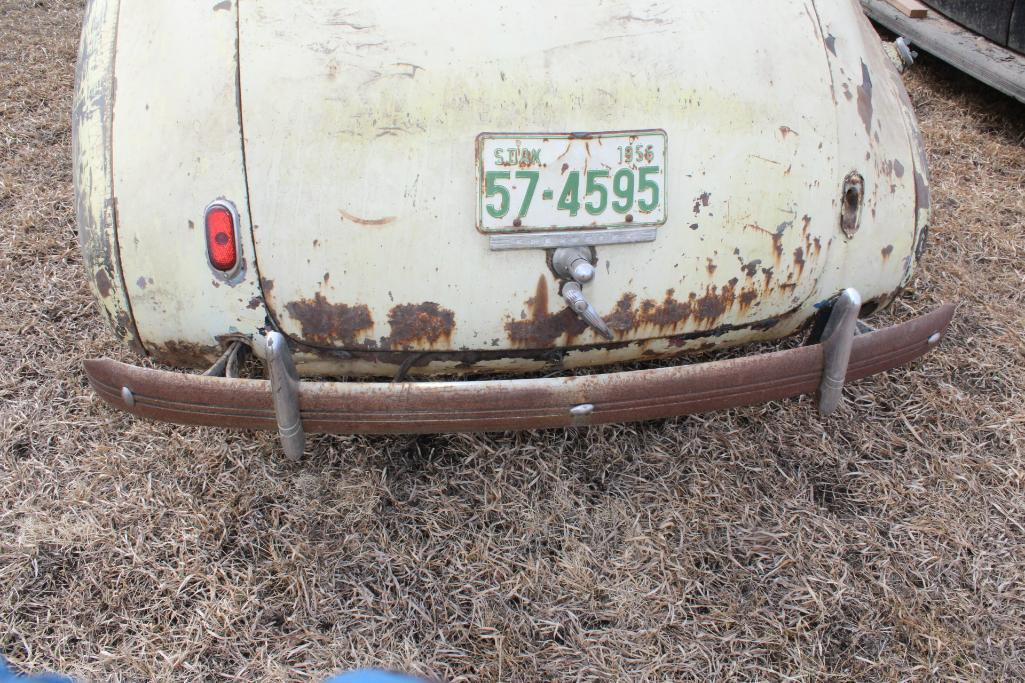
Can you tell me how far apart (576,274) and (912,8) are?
3.96 m

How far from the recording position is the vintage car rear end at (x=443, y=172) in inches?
66.8

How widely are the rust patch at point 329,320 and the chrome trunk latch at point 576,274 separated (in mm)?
410

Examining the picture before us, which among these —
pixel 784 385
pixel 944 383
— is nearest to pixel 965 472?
pixel 944 383

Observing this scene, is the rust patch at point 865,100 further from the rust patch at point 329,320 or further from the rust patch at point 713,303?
the rust patch at point 329,320

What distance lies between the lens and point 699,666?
1.91 meters

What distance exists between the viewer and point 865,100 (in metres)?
2.00

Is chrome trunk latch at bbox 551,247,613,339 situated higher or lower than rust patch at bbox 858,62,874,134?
lower

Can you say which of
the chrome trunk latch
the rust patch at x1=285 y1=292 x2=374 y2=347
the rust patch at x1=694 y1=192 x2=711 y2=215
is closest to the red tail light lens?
the rust patch at x1=285 y1=292 x2=374 y2=347

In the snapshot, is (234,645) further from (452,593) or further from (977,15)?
(977,15)

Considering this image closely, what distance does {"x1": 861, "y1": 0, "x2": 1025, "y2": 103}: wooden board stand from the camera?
3.95m

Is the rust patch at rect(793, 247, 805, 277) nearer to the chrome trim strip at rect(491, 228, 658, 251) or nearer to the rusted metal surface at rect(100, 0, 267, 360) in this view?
the chrome trim strip at rect(491, 228, 658, 251)

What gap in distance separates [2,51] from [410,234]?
4111mm

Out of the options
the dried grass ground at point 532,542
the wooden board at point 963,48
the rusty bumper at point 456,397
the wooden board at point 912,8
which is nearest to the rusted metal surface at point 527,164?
the rusty bumper at point 456,397

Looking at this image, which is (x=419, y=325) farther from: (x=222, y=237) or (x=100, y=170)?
(x=100, y=170)
